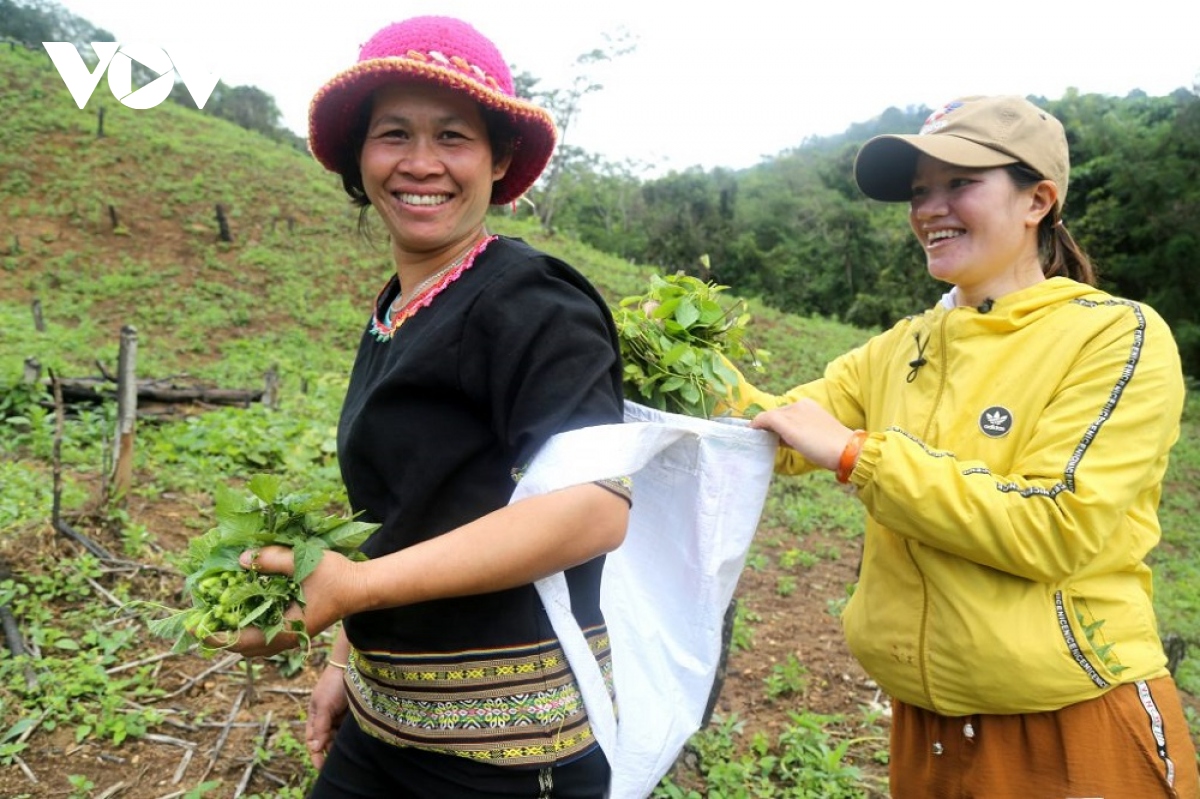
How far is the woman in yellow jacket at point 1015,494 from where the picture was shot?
144cm

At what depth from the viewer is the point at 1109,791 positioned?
149cm

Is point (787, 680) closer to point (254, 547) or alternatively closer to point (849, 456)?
point (849, 456)

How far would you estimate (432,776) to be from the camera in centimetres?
138

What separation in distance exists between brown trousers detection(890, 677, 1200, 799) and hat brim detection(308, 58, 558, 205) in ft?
4.50

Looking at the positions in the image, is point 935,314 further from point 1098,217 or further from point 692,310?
point 1098,217

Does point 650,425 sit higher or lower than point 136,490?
higher

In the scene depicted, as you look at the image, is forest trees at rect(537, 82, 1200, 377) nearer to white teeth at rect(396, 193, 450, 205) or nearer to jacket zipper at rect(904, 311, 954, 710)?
jacket zipper at rect(904, 311, 954, 710)

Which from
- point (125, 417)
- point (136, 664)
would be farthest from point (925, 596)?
point (125, 417)

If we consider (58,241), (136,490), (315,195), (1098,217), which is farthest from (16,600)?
(1098,217)

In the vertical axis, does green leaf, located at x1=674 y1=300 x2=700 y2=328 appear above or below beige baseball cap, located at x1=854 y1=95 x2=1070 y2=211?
below

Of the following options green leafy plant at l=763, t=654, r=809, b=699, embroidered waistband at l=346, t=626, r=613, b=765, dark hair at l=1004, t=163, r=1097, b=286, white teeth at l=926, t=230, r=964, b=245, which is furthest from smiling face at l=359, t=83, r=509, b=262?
green leafy plant at l=763, t=654, r=809, b=699

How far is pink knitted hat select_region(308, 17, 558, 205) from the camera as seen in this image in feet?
4.31

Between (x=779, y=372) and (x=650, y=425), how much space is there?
1178 centimetres

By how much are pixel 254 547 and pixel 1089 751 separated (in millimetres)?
1485
